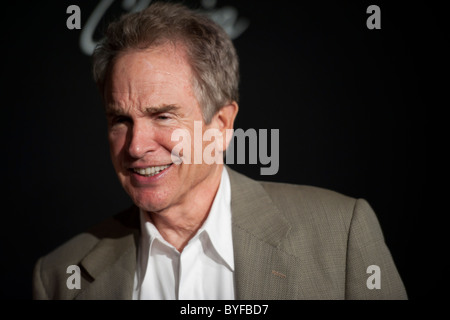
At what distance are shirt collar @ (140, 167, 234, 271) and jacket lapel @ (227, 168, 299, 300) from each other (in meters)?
0.03

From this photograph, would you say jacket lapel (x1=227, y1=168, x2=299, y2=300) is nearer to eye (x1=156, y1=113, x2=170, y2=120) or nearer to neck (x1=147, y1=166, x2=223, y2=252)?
neck (x1=147, y1=166, x2=223, y2=252)

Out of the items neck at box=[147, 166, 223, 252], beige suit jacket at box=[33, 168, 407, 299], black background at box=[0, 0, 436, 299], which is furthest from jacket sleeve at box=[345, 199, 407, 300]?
black background at box=[0, 0, 436, 299]

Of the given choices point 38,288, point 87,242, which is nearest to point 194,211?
point 87,242

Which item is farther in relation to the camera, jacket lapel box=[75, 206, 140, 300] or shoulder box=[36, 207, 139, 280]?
shoulder box=[36, 207, 139, 280]

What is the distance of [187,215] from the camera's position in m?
1.93

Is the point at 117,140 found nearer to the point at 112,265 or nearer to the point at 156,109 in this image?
the point at 156,109

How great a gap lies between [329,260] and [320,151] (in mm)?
838

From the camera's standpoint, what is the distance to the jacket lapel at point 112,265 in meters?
1.93

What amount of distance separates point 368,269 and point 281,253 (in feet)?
1.05

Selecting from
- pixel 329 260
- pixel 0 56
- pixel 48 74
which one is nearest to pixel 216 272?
pixel 329 260

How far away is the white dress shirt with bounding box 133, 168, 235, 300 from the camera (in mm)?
1895

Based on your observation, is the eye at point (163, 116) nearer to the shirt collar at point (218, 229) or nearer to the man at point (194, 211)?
the man at point (194, 211)

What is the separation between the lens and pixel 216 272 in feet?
6.27

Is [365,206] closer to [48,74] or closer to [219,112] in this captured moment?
[219,112]
